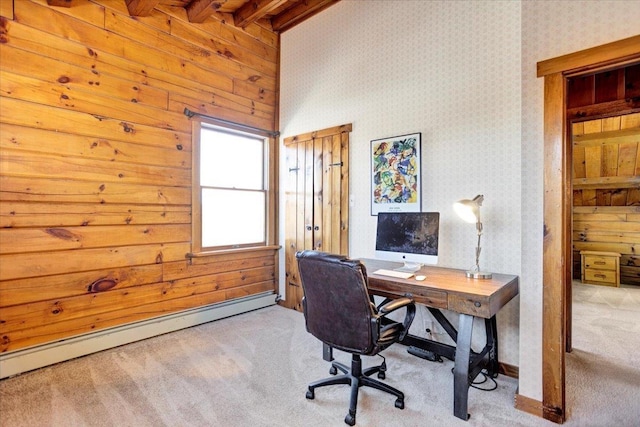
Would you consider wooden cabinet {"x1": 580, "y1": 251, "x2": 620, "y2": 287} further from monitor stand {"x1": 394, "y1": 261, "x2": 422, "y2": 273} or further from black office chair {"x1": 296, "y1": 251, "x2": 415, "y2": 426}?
black office chair {"x1": 296, "y1": 251, "x2": 415, "y2": 426}

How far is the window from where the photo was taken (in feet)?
11.4

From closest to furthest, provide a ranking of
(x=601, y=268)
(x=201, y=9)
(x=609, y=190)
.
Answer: (x=201, y=9) → (x=601, y=268) → (x=609, y=190)

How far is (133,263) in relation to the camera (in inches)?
117

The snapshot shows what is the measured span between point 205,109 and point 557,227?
10.9 feet

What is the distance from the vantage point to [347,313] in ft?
5.98

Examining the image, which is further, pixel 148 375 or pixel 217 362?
pixel 217 362

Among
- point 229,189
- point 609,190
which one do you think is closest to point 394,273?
point 229,189

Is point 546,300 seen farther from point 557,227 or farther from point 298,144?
point 298,144

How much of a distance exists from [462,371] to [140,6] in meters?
3.81

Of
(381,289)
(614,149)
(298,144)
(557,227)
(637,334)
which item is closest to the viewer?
(557,227)

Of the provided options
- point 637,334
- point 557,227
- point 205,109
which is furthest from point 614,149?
point 205,109

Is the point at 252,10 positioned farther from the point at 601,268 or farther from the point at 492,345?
the point at 601,268

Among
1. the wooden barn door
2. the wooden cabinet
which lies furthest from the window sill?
the wooden cabinet

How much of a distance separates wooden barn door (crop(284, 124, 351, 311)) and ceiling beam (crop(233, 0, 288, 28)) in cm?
137
